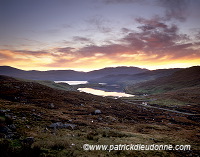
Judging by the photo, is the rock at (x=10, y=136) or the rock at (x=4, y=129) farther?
the rock at (x=4, y=129)

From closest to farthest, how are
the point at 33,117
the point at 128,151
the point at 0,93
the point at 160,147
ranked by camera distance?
the point at 128,151, the point at 160,147, the point at 33,117, the point at 0,93

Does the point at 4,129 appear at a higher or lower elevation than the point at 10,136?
higher

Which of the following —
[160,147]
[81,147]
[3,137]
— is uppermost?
[3,137]

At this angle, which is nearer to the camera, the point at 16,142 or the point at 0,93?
the point at 16,142

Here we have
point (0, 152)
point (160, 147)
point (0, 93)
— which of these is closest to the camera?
point (0, 152)

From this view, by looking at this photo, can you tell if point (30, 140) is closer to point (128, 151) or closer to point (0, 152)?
point (0, 152)

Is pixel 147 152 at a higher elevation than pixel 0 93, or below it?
below

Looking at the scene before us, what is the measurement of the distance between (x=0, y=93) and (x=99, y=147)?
33.9 metres

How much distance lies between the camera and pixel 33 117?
65.4ft

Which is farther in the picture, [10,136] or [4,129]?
[4,129]

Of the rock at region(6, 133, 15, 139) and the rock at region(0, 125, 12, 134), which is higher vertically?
the rock at region(0, 125, 12, 134)

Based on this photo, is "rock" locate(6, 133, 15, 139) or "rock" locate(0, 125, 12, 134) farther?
"rock" locate(0, 125, 12, 134)

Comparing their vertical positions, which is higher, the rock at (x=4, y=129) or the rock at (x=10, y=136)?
the rock at (x=4, y=129)

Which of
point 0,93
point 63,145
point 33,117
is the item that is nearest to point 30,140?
point 63,145
